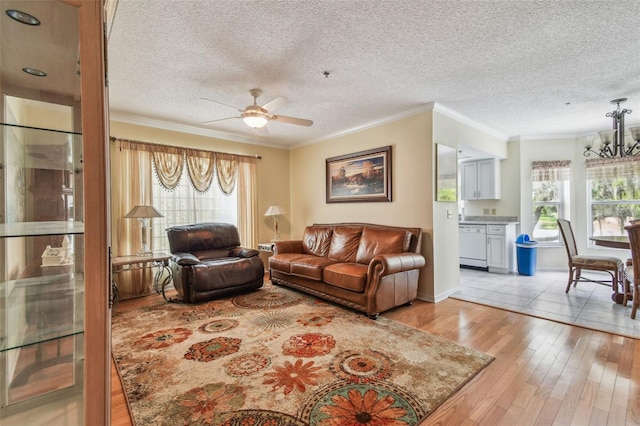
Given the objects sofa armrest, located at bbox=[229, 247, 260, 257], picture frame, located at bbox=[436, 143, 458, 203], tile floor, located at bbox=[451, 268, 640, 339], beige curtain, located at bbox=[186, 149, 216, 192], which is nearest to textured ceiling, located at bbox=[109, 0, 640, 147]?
picture frame, located at bbox=[436, 143, 458, 203]

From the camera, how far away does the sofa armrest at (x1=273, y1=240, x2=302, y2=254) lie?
4.78 metres

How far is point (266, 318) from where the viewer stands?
128 inches

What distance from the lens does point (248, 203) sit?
541 cm

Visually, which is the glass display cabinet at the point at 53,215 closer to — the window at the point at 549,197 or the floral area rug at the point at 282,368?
the floral area rug at the point at 282,368

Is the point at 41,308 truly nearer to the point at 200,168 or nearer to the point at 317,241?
the point at 317,241

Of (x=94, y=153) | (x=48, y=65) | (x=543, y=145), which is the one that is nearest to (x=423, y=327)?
(x=94, y=153)

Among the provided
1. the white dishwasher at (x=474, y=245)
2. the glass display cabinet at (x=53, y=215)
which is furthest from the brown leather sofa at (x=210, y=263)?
the white dishwasher at (x=474, y=245)

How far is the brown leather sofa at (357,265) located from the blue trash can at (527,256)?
2765 mm

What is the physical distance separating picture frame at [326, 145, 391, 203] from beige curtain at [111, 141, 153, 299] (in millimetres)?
2964

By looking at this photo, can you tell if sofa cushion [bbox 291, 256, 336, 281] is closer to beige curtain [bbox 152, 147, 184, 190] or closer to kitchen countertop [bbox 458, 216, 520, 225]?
beige curtain [bbox 152, 147, 184, 190]

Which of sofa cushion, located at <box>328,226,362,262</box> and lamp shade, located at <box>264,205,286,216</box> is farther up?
lamp shade, located at <box>264,205,286,216</box>

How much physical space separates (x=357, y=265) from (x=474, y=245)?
3352mm

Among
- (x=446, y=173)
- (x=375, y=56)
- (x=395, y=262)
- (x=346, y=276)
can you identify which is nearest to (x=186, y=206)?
(x=346, y=276)

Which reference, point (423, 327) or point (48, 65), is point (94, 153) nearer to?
point (48, 65)
